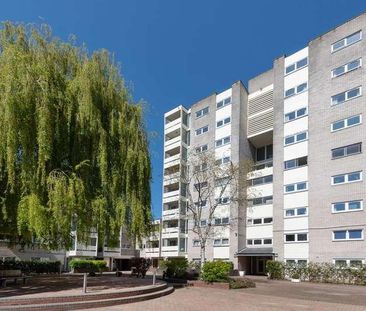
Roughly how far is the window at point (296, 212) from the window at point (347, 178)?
409 centimetres

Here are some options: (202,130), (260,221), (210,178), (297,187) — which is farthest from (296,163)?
(202,130)

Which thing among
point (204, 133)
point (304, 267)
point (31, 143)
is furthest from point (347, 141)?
point (31, 143)

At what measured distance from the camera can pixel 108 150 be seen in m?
18.9

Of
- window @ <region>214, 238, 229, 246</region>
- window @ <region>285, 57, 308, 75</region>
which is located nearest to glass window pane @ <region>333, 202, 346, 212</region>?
window @ <region>285, 57, 308, 75</region>

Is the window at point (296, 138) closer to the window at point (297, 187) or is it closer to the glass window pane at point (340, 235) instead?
the window at point (297, 187)

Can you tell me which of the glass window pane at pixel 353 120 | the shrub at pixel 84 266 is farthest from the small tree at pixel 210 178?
the shrub at pixel 84 266

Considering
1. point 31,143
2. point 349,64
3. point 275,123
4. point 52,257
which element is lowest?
point 52,257

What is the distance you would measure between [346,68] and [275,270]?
63.6 feet

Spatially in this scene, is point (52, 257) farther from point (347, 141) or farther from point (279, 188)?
point (347, 141)

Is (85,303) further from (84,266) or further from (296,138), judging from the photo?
(84,266)

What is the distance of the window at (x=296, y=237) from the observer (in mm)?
40312

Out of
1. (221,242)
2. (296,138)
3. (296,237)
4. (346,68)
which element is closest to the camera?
(346,68)

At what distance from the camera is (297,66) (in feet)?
147

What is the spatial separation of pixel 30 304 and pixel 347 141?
104 feet
